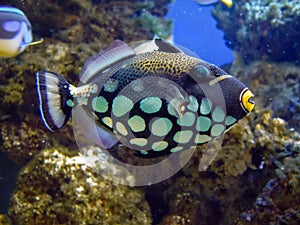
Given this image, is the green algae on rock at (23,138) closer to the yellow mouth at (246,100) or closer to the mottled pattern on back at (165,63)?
the mottled pattern on back at (165,63)

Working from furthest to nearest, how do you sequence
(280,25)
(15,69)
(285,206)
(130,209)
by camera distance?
1. (280,25)
2. (15,69)
3. (130,209)
4. (285,206)

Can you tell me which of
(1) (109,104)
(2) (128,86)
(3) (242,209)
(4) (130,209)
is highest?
(2) (128,86)

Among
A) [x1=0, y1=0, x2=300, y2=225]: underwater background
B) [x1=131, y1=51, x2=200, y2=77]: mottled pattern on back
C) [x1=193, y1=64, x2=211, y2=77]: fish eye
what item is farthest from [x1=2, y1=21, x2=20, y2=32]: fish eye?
[x1=193, y1=64, x2=211, y2=77]: fish eye

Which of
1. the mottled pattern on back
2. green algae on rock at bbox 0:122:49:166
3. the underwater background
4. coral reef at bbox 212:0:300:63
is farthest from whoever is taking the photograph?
coral reef at bbox 212:0:300:63

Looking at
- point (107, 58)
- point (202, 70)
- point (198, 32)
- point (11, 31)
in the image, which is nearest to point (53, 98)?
point (107, 58)

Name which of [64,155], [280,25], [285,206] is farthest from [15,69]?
[280,25]

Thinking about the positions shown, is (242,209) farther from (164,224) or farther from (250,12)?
(250,12)

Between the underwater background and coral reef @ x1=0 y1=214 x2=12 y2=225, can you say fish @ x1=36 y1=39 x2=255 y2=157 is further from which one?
coral reef @ x1=0 y1=214 x2=12 y2=225

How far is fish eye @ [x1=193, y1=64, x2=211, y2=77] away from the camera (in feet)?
5.77

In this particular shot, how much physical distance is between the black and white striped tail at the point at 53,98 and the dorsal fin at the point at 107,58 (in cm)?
17

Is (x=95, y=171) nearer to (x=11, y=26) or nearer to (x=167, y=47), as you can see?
(x=11, y=26)

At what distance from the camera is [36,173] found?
11.6ft

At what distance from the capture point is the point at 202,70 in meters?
1.77

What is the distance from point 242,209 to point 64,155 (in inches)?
77.1
